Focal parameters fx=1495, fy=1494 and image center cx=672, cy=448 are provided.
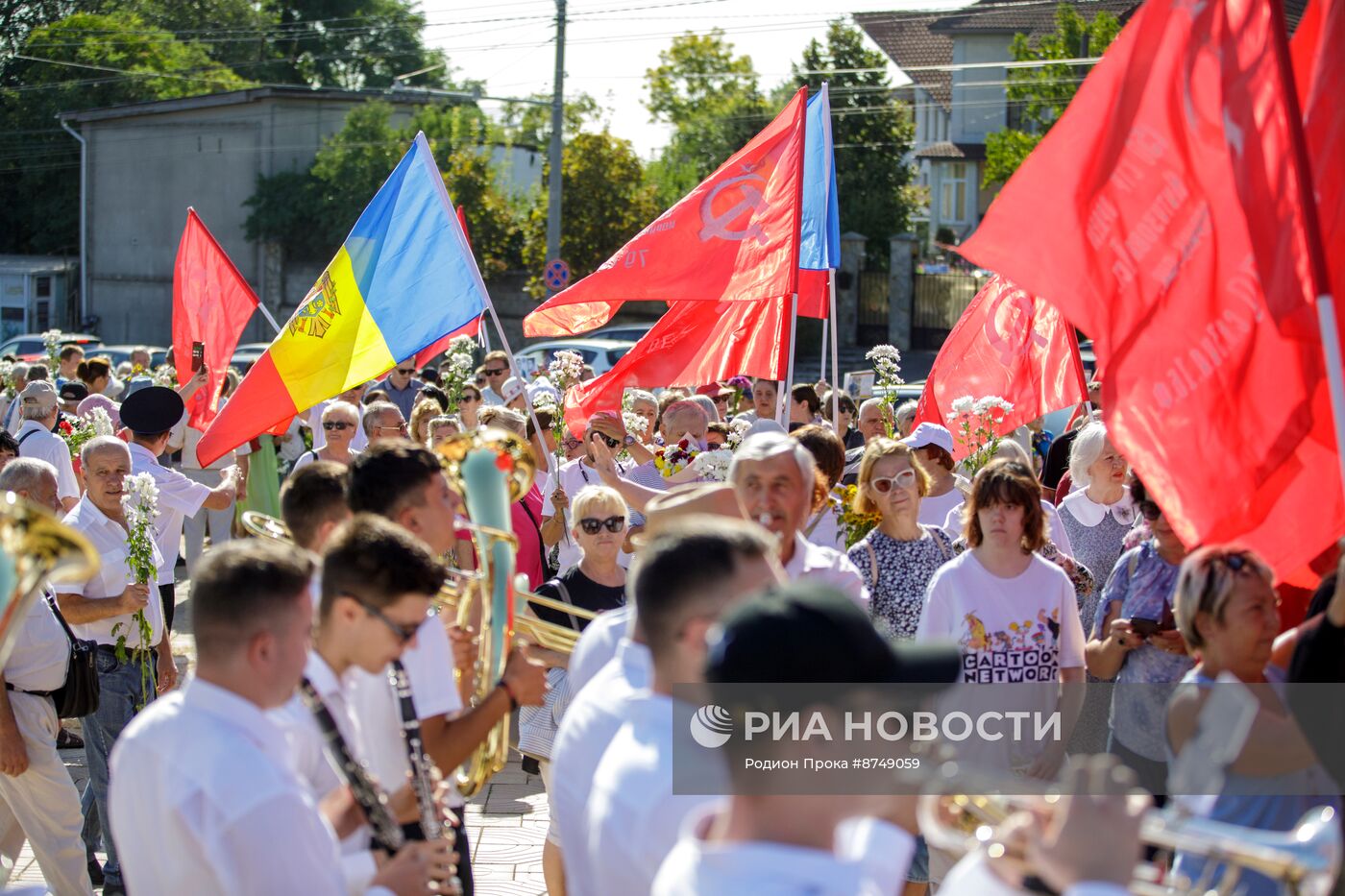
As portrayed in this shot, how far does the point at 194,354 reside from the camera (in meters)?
9.70

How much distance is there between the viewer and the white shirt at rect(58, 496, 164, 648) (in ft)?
20.3

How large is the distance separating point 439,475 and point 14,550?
141 centimetres

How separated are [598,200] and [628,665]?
88.3 feet

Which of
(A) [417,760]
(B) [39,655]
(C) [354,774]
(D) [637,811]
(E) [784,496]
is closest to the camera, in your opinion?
(D) [637,811]

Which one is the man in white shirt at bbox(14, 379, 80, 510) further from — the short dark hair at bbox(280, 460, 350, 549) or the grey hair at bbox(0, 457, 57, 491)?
the short dark hair at bbox(280, 460, 350, 549)

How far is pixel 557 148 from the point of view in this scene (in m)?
24.1

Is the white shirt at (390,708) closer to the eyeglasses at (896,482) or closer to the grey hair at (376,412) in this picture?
the eyeglasses at (896,482)

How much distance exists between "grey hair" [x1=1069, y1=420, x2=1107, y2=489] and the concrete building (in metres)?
33.7

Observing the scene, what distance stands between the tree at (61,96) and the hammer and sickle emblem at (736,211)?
147 feet

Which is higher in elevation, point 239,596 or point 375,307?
point 375,307

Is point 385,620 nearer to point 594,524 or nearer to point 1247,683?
point 1247,683

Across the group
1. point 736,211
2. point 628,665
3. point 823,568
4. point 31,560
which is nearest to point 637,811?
point 628,665

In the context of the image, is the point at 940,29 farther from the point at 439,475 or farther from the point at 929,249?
the point at 439,475

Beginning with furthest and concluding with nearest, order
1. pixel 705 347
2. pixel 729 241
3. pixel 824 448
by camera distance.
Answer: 1. pixel 705 347
2. pixel 729 241
3. pixel 824 448
